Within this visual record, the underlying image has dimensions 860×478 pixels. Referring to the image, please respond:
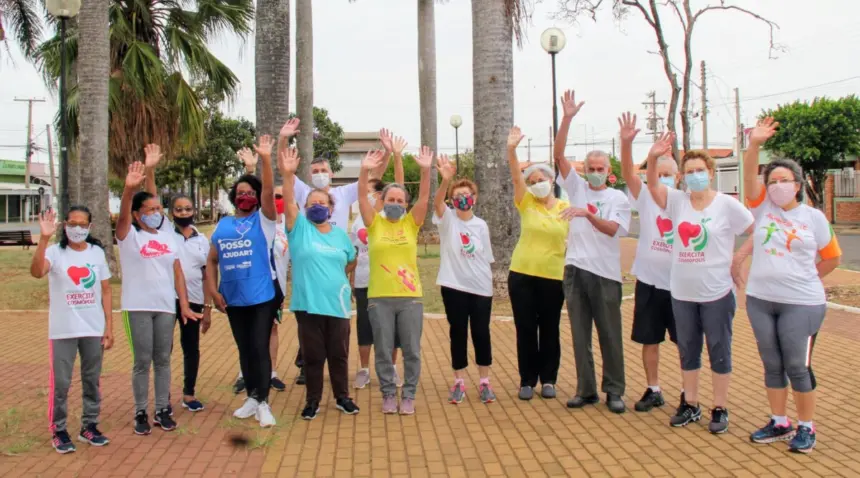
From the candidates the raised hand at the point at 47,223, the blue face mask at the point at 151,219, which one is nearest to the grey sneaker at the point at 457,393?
the blue face mask at the point at 151,219

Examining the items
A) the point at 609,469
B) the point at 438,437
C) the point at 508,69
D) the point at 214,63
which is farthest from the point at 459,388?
the point at 214,63

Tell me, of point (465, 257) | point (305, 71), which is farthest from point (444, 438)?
point (305, 71)

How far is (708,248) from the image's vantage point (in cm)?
507

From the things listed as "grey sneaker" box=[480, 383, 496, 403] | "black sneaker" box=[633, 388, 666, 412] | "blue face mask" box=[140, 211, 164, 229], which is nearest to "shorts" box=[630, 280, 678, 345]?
"black sneaker" box=[633, 388, 666, 412]

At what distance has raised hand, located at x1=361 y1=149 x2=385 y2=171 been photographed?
5.87 meters

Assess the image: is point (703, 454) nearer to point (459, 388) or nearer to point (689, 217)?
point (689, 217)

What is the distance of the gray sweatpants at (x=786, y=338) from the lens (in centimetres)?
470

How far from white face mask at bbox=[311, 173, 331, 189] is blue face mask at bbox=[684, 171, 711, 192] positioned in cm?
279

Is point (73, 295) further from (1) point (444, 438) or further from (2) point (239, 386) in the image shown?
(1) point (444, 438)

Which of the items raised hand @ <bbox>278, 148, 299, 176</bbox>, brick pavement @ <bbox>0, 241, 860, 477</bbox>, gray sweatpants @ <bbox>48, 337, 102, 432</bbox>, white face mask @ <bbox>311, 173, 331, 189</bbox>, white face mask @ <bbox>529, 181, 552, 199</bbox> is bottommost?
brick pavement @ <bbox>0, 241, 860, 477</bbox>

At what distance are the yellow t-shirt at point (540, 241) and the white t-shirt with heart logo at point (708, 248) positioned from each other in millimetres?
980

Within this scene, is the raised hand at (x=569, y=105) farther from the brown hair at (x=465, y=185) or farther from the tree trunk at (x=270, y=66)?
the tree trunk at (x=270, y=66)

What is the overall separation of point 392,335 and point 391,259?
0.59m

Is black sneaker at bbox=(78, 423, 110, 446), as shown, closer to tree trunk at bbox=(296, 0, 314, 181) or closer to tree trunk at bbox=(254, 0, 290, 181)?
tree trunk at bbox=(254, 0, 290, 181)
